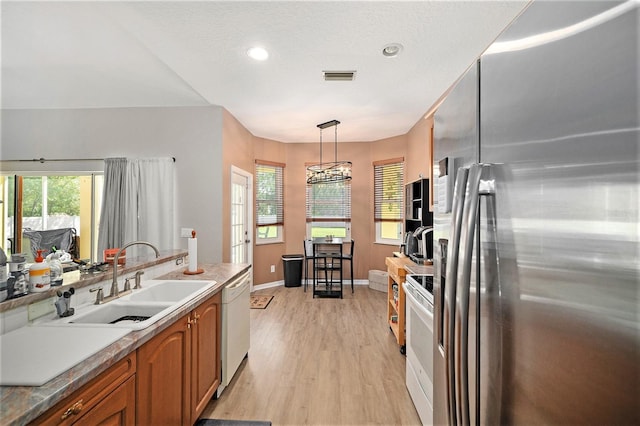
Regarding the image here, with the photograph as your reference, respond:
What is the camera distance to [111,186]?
3.50 metres

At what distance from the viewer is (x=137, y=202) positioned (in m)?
3.52

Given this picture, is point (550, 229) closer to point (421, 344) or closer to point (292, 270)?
point (421, 344)

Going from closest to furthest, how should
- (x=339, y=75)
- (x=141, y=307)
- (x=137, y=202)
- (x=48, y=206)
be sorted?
(x=141, y=307) → (x=339, y=75) → (x=137, y=202) → (x=48, y=206)

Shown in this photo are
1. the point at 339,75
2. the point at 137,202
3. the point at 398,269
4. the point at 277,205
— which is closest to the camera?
the point at 339,75

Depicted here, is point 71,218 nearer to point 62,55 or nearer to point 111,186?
point 111,186

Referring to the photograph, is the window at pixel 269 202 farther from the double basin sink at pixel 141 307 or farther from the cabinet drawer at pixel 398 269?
the double basin sink at pixel 141 307

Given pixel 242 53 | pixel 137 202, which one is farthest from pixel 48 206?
pixel 242 53

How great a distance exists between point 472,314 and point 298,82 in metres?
2.83

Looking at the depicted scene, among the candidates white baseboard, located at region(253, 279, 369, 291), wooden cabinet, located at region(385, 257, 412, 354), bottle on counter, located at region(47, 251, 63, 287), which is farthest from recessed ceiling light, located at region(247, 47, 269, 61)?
white baseboard, located at region(253, 279, 369, 291)

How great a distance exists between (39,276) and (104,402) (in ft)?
2.63

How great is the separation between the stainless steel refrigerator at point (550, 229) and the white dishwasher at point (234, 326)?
189 centimetres

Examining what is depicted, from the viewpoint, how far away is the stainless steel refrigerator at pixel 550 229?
375 mm

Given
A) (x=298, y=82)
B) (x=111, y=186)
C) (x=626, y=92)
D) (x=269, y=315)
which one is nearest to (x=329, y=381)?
(x=269, y=315)

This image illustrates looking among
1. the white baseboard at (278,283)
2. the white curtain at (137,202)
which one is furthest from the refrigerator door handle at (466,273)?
the white baseboard at (278,283)
